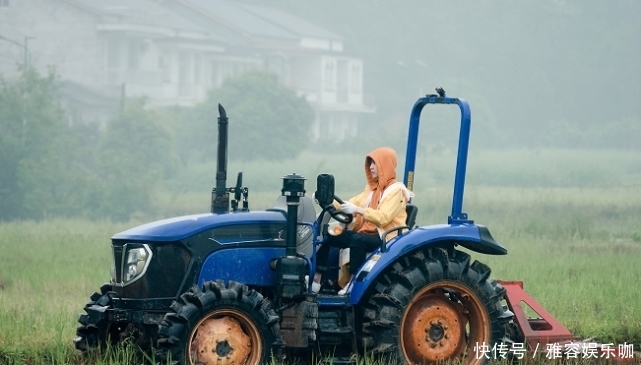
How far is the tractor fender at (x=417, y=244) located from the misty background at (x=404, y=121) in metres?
22.0

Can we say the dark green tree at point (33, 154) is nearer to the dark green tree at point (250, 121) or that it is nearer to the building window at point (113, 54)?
the building window at point (113, 54)

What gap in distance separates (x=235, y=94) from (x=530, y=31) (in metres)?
26.5

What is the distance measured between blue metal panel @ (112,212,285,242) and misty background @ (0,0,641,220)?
72.6 feet

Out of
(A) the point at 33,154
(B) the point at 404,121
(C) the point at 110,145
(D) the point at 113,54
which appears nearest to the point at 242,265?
(A) the point at 33,154

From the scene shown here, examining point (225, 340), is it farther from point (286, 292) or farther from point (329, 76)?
point (329, 76)

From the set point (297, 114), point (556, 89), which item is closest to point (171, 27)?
point (297, 114)

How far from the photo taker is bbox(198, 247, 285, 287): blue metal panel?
25.3 ft

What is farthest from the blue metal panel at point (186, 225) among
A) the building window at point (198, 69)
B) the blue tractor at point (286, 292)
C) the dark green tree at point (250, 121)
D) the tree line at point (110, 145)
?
the building window at point (198, 69)

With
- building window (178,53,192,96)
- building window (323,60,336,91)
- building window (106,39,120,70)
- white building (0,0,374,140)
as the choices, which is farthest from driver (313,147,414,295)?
building window (323,60,336,91)

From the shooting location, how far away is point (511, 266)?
15.4 m

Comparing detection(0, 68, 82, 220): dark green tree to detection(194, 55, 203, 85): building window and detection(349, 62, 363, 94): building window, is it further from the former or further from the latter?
detection(349, 62, 363, 94): building window

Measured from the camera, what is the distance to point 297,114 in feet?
159

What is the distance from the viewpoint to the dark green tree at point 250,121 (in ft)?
151

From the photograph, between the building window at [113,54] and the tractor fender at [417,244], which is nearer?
the tractor fender at [417,244]
